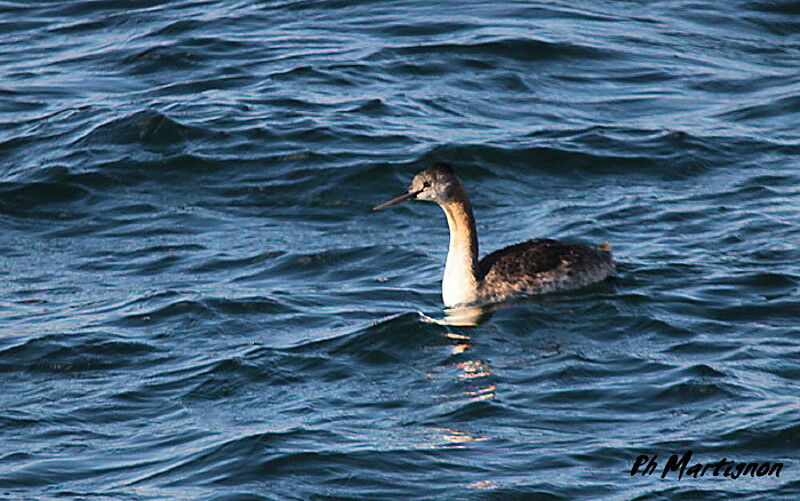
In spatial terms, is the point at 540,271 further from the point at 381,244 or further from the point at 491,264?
the point at 381,244

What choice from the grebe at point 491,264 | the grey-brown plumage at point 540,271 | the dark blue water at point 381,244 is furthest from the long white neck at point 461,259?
the dark blue water at point 381,244

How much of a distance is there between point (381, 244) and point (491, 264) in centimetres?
151

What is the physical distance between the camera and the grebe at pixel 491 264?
1244 cm

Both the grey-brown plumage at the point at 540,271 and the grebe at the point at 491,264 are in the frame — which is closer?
the grebe at the point at 491,264

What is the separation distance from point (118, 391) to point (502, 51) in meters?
9.61

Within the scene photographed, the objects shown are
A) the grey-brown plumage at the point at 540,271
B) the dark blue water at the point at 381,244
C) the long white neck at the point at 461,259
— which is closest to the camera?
the dark blue water at the point at 381,244

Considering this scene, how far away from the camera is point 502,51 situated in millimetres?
18812

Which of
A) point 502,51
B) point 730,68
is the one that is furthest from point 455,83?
point 730,68

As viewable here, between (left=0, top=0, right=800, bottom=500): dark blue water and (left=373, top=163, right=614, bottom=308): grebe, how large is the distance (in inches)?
7.9

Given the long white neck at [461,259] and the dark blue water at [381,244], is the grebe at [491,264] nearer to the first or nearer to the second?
→ the long white neck at [461,259]

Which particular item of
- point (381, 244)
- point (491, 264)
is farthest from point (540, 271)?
point (381, 244)

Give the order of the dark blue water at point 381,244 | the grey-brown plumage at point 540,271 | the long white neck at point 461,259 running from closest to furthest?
the dark blue water at point 381,244, the long white neck at point 461,259, the grey-brown plumage at point 540,271

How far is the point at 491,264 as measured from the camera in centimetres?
1275

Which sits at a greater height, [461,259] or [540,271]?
[461,259]
